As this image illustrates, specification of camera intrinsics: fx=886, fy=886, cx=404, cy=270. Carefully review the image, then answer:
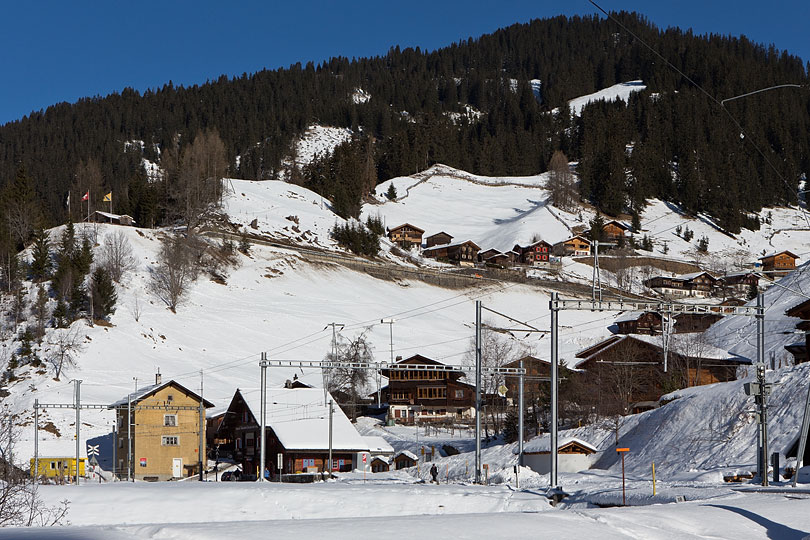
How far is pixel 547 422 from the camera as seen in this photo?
5412 centimetres

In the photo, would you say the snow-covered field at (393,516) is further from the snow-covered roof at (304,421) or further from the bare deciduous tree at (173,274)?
the bare deciduous tree at (173,274)

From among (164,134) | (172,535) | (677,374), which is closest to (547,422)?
(677,374)

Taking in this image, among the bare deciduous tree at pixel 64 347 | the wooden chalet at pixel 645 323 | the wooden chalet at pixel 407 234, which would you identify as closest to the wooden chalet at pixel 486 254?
the wooden chalet at pixel 407 234

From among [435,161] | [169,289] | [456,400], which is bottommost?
[456,400]

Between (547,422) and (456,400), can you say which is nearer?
(547,422)

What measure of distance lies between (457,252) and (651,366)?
Result: 62.6 m

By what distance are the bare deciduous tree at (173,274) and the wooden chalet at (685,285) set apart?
58.7 metres

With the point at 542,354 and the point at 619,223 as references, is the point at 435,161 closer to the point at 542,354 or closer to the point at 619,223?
the point at 619,223

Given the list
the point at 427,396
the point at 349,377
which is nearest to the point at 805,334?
the point at 427,396

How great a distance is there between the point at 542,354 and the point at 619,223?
60.7 meters

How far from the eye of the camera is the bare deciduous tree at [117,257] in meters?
79.6

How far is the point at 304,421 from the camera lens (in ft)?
177

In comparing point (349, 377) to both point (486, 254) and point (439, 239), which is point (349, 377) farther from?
point (439, 239)

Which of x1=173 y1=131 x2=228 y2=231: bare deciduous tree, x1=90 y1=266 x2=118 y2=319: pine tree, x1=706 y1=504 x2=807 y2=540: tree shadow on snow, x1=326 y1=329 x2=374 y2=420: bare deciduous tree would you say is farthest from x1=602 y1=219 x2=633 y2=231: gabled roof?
x1=706 y1=504 x2=807 y2=540: tree shadow on snow
